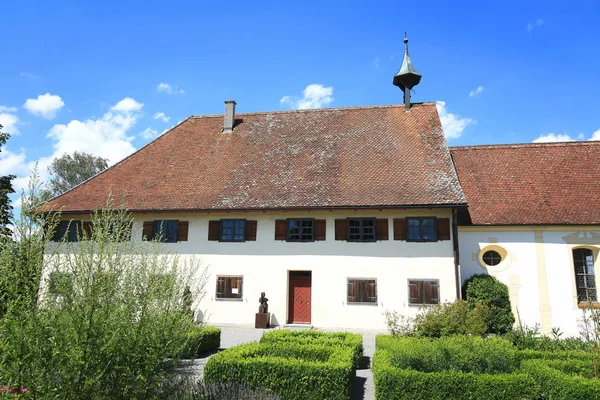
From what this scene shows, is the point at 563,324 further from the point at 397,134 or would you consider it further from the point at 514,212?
the point at 397,134

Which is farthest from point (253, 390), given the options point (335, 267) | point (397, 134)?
point (397, 134)

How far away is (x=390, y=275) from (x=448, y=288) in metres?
2.25

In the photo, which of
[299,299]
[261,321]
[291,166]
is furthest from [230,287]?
[291,166]

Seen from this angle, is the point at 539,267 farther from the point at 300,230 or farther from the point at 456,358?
the point at 456,358

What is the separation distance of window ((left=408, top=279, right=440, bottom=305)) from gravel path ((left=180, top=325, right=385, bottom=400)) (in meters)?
2.07

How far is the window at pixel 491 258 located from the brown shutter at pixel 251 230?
984cm

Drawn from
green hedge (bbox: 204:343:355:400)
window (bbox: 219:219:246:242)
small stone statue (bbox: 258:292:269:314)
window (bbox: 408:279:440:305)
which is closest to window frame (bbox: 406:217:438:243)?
window (bbox: 408:279:440:305)

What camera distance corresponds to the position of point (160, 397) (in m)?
5.69

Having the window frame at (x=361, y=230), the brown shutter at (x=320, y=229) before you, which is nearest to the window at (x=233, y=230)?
the brown shutter at (x=320, y=229)

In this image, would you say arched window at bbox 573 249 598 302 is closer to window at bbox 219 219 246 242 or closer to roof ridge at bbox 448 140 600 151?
roof ridge at bbox 448 140 600 151

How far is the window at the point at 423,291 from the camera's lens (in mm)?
16438

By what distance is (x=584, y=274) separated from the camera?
56.5 feet

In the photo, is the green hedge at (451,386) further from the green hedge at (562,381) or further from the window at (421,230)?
the window at (421,230)

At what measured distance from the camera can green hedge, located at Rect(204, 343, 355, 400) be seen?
7.48 meters
